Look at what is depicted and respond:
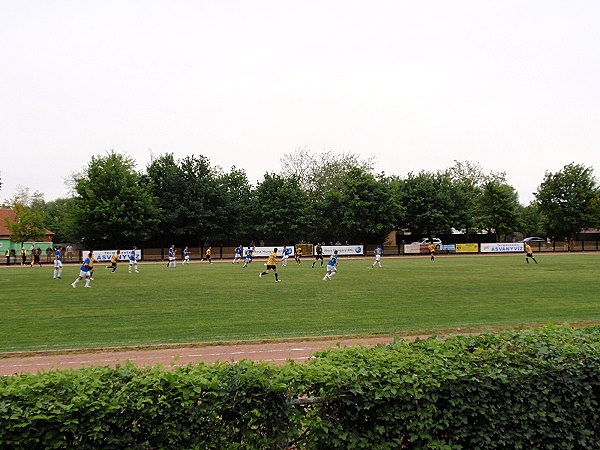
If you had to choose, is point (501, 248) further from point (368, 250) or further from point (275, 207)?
point (275, 207)

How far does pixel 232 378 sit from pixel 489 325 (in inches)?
417

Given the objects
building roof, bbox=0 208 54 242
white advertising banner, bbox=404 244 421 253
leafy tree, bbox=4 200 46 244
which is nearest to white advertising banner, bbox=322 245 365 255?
white advertising banner, bbox=404 244 421 253

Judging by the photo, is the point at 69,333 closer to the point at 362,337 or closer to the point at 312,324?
the point at 312,324

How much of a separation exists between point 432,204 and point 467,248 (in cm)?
769

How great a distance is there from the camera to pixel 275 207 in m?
62.8

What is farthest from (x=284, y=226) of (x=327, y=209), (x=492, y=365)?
(x=492, y=365)

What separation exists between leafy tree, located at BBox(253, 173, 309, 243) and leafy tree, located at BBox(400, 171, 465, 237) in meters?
14.8

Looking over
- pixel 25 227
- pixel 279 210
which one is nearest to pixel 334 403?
pixel 279 210

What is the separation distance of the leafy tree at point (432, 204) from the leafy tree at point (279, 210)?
48.5ft

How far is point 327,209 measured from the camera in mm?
65688

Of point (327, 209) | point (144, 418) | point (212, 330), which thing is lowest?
point (212, 330)

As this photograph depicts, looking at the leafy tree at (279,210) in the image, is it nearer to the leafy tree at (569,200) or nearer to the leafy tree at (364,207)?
the leafy tree at (364,207)

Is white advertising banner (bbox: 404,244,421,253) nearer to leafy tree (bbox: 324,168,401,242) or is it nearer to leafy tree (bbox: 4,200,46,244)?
leafy tree (bbox: 324,168,401,242)

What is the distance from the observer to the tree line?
56188 millimetres
